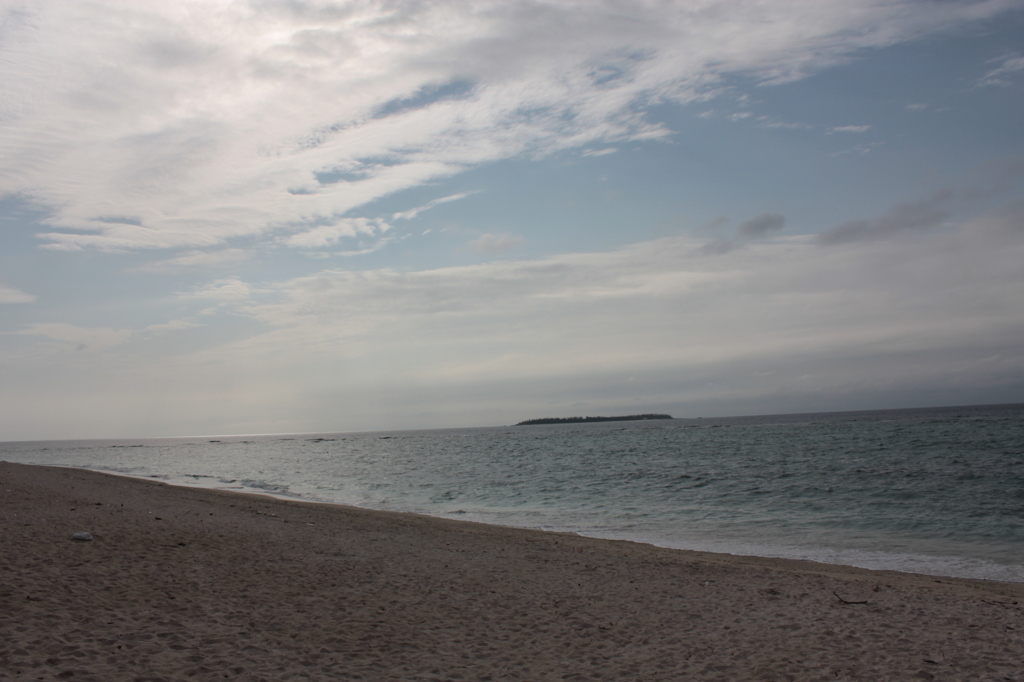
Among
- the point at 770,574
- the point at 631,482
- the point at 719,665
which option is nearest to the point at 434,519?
the point at 770,574

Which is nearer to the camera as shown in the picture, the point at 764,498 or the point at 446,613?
the point at 446,613

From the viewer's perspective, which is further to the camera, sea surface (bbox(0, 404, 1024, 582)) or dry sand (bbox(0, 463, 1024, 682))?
sea surface (bbox(0, 404, 1024, 582))

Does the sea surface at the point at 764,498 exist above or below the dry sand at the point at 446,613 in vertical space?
below

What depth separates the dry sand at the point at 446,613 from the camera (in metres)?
7.48

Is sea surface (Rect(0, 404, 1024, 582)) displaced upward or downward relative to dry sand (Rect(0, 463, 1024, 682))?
downward

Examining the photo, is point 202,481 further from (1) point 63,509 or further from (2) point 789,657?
(2) point 789,657

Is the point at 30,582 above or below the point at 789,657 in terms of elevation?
above

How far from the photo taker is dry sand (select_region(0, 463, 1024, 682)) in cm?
748

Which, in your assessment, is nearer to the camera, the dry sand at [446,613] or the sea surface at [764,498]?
the dry sand at [446,613]

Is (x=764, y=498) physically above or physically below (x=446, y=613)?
below

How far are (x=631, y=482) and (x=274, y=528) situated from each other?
76.8 feet

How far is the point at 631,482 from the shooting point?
116 feet

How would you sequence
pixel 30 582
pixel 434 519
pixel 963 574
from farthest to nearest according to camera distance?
pixel 434 519 < pixel 963 574 < pixel 30 582

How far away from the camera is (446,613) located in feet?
32.2
